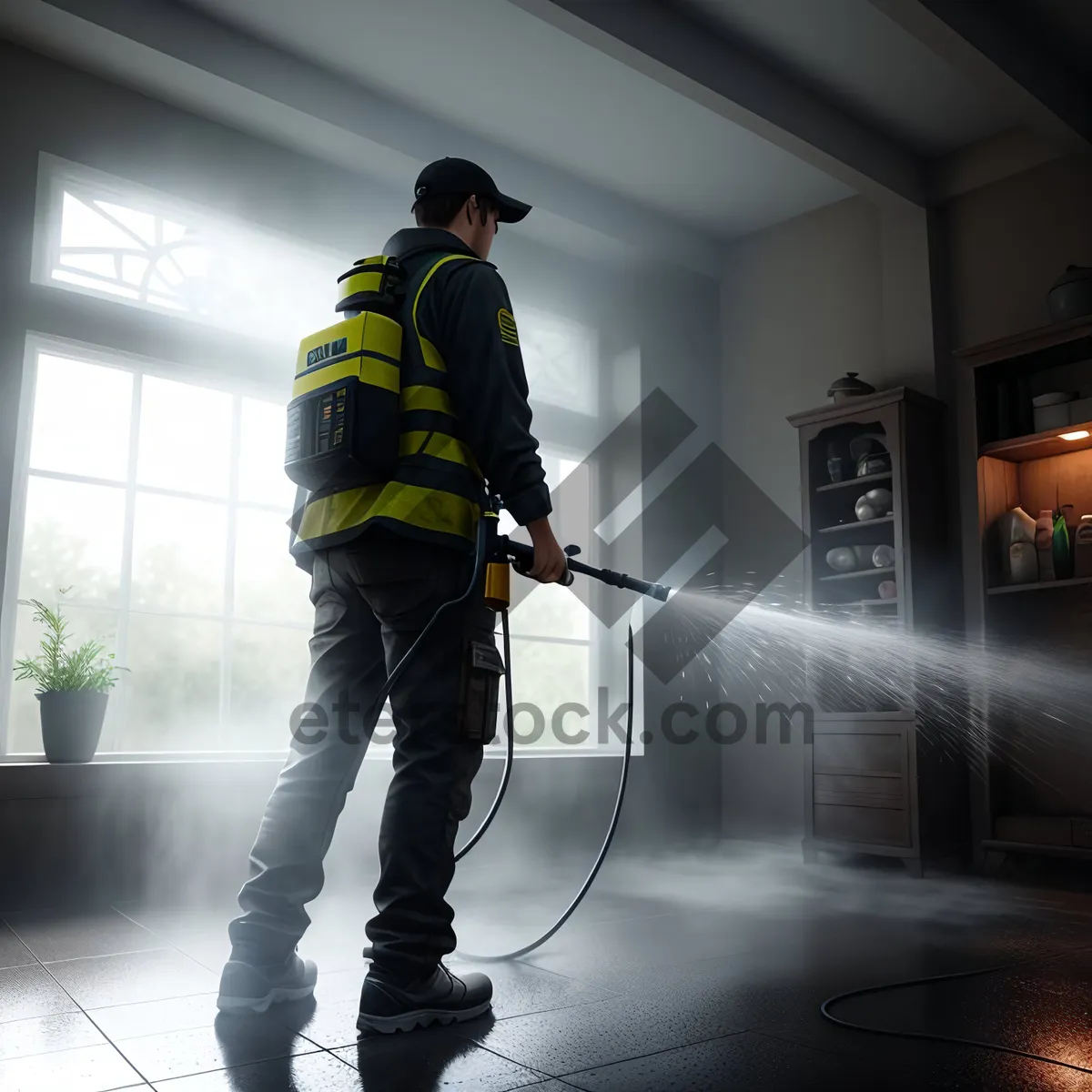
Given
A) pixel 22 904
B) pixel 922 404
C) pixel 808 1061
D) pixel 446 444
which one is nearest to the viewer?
pixel 808 1061

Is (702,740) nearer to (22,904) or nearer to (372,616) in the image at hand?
(22,904)

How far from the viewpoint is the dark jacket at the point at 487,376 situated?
1.62 metres

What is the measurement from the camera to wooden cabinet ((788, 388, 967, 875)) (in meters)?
3.51

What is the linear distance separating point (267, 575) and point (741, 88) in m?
2.40

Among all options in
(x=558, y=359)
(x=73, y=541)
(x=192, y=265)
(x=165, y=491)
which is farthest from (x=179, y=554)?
(x=558, y=359)

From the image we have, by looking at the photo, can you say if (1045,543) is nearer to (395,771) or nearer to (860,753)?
(860,753)

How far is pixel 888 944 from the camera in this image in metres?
2.20

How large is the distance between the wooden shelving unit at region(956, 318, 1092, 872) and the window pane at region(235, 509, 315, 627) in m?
2.41

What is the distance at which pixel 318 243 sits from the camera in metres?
3.77

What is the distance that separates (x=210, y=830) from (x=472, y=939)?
45.1 inches

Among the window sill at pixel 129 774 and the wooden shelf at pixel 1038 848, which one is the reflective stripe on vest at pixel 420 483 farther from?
the wooden shelf at pixel 1038 848

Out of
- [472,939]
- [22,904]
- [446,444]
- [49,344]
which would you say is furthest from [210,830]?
[446,444]

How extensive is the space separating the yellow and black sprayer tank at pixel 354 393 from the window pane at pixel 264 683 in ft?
6.16

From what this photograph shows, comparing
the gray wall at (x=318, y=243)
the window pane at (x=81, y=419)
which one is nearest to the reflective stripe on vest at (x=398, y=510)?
the gray wall at (x=318, y=243)
